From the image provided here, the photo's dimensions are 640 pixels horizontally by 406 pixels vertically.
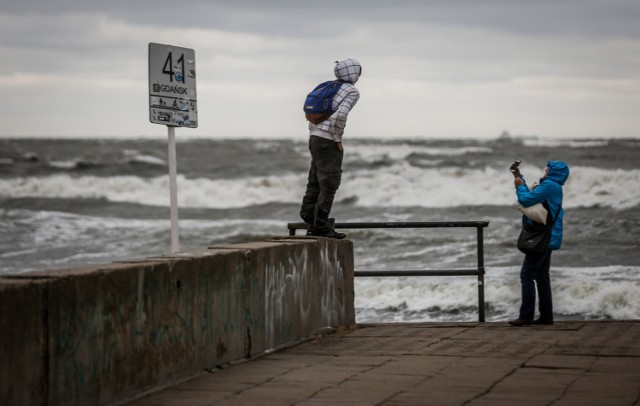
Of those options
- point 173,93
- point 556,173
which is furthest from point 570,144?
point 173,93

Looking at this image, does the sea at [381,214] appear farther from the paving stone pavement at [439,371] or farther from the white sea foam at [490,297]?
the paving stone pavement at [439,371]

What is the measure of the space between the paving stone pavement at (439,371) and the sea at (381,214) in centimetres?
608

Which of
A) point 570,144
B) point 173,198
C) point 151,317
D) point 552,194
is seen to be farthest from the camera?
point 570,144

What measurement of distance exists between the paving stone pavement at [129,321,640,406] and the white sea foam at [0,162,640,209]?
29.4m

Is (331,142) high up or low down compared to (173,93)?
down

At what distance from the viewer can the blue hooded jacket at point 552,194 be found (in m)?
10.7

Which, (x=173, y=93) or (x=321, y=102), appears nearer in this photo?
(x=173, y=93)

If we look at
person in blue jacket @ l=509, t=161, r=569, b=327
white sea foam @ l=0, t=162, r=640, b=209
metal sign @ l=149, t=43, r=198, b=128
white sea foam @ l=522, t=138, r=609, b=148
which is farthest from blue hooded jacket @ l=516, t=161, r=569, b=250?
white sea foam @ l=522, t=138, r=609, b=148

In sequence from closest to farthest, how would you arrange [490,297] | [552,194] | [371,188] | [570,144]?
[552,194]
[490,297]
[371,188]
[570,144]

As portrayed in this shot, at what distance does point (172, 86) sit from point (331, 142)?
150 centimetres

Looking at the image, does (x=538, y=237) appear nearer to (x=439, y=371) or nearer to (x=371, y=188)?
(x=439, y=371)

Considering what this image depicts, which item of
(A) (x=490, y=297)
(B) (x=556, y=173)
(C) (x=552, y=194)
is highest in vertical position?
(B) (x=556, y=173)

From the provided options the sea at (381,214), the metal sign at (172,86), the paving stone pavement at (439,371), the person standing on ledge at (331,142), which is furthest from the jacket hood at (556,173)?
the sea at (381,214)

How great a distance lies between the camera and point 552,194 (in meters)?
10.7
